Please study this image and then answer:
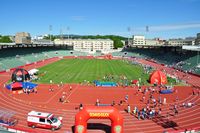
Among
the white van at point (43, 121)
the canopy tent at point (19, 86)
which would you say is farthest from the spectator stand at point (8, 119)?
the canopy tent at point (19, 86)

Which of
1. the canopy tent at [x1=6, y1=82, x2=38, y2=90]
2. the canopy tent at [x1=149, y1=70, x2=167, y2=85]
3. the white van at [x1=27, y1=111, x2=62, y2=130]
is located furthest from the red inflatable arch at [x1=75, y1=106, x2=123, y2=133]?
the canopy tent at [x1=149, y1=70, x2=167, y2=85]

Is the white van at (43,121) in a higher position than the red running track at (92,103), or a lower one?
higher

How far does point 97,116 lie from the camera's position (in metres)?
20.2

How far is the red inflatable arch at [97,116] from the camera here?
20.2m

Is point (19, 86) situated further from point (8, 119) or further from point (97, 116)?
point (97, 116)

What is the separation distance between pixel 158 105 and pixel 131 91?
8.91 m

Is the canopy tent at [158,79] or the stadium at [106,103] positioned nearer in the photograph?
the stadium at [106,103]

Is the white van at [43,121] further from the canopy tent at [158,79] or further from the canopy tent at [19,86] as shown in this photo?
the canopy tent at [158,79]

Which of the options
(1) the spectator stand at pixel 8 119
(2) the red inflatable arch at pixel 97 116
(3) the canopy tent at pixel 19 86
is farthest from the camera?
(3) the canopy tent at pixel 19 86

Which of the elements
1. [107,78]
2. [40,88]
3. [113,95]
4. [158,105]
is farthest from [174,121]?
[107,78]

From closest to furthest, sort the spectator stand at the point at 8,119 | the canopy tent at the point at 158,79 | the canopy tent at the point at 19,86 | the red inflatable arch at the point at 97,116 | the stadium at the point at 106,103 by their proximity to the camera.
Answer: the red inflatable arch at the point at 97,116
the stadium at the point at 106,103
the spectator stand at the point at 8,119
the canopy tent at the point at 19,86
the canopy tent at the point at 158,79

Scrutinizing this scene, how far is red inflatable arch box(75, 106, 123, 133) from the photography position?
20250 mm

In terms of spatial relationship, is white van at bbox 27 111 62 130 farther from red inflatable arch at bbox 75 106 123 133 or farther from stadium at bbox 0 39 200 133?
red inflatable arch at bbox 75 106 123 133

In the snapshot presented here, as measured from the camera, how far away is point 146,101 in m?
34.4
